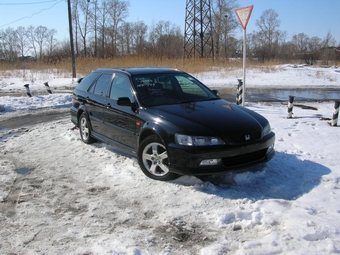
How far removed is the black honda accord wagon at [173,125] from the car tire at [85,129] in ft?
0.79

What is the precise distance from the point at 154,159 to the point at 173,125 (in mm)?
635

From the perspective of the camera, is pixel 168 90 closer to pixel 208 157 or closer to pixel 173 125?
pixel 173 125

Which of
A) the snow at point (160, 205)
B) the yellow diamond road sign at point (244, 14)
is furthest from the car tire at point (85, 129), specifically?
the yellow diamond road sign at point (244, 14)

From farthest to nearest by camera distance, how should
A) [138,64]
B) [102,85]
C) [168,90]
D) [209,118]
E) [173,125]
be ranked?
1. [138,64]
2. [102,85]
3. [168,90]
4. [209,118]
5. [173,125]

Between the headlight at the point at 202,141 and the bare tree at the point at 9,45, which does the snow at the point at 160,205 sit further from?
the bare tree at the point at 9,45

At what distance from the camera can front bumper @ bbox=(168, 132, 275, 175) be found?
424 centimetres

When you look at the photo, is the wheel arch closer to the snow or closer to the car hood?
the car hood

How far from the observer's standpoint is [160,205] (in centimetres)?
401

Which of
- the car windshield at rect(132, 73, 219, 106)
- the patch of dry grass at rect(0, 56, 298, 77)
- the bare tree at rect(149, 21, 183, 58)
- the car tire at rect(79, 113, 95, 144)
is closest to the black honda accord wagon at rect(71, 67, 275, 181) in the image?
the car windshield at rect(132, 73, 219, 106)

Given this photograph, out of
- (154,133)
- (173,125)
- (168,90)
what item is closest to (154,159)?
(154,133)

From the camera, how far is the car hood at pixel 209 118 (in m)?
4.38

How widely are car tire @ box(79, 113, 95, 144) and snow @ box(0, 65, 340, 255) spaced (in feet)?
0.72

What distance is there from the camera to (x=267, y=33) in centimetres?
8388

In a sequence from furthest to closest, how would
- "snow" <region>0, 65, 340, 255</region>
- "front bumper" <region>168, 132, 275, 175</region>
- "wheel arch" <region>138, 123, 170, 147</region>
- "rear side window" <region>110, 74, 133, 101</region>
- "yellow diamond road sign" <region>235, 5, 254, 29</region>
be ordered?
"yellow diamond road sign" <region>235, 5, 254, 29</region> < "rear side window" <region>110, 74, 133, 101</region> < "wheel arch" <region>138, 123, 170, 147</region> < "front bumper" <region>168, 132, 275, 175</region> < "snow" <region>0, 65, 340, 255</region>
